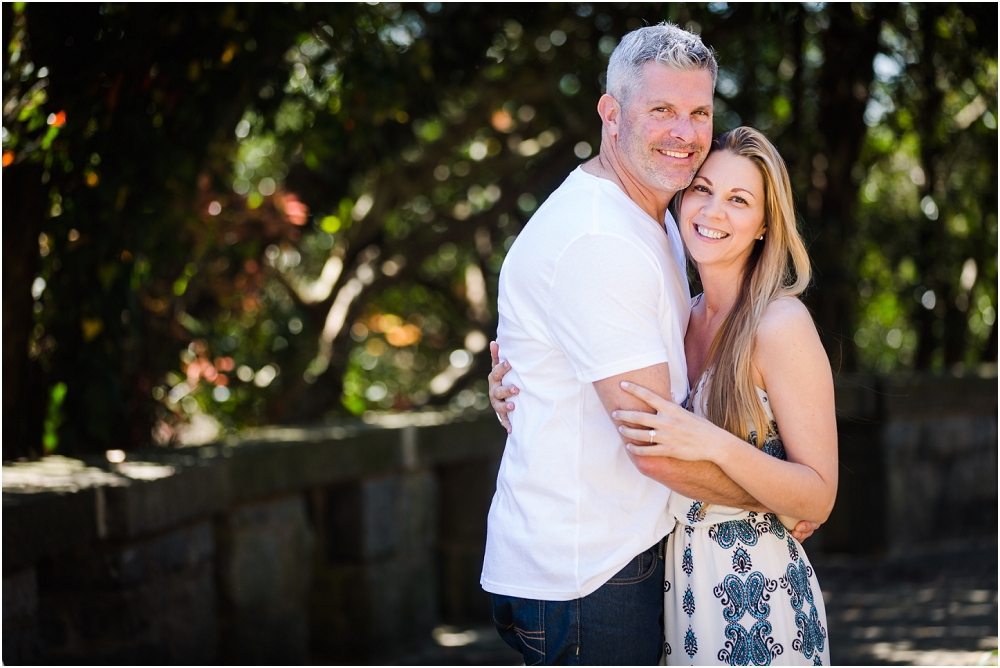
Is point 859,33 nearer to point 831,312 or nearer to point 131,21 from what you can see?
point 831,312

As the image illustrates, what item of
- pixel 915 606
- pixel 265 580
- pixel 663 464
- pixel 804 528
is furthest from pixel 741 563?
pixel 915 606

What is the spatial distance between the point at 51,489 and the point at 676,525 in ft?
6.04

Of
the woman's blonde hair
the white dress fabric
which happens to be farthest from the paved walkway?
the woman's blonde hair

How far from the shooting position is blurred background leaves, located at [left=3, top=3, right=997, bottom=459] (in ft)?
12.3

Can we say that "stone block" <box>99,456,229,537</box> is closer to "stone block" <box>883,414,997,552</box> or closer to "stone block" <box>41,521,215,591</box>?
"stone block" <box>41,521,215,591</box>

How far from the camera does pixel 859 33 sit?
→ 558cm

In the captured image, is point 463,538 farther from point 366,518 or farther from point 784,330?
point 784,330

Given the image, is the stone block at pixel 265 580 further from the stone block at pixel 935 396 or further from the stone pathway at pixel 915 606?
the stone block at pixel 935 396

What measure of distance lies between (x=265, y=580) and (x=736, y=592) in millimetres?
2252

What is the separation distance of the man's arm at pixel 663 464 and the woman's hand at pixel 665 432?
0.05 ft

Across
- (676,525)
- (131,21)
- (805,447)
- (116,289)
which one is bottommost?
(676,525)

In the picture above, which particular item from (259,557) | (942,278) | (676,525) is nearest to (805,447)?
(676,525)

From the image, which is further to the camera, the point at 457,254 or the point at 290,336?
the point at 457,254

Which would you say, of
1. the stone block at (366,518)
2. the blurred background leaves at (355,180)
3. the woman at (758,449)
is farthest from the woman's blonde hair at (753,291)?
the stone block at (366,518)
